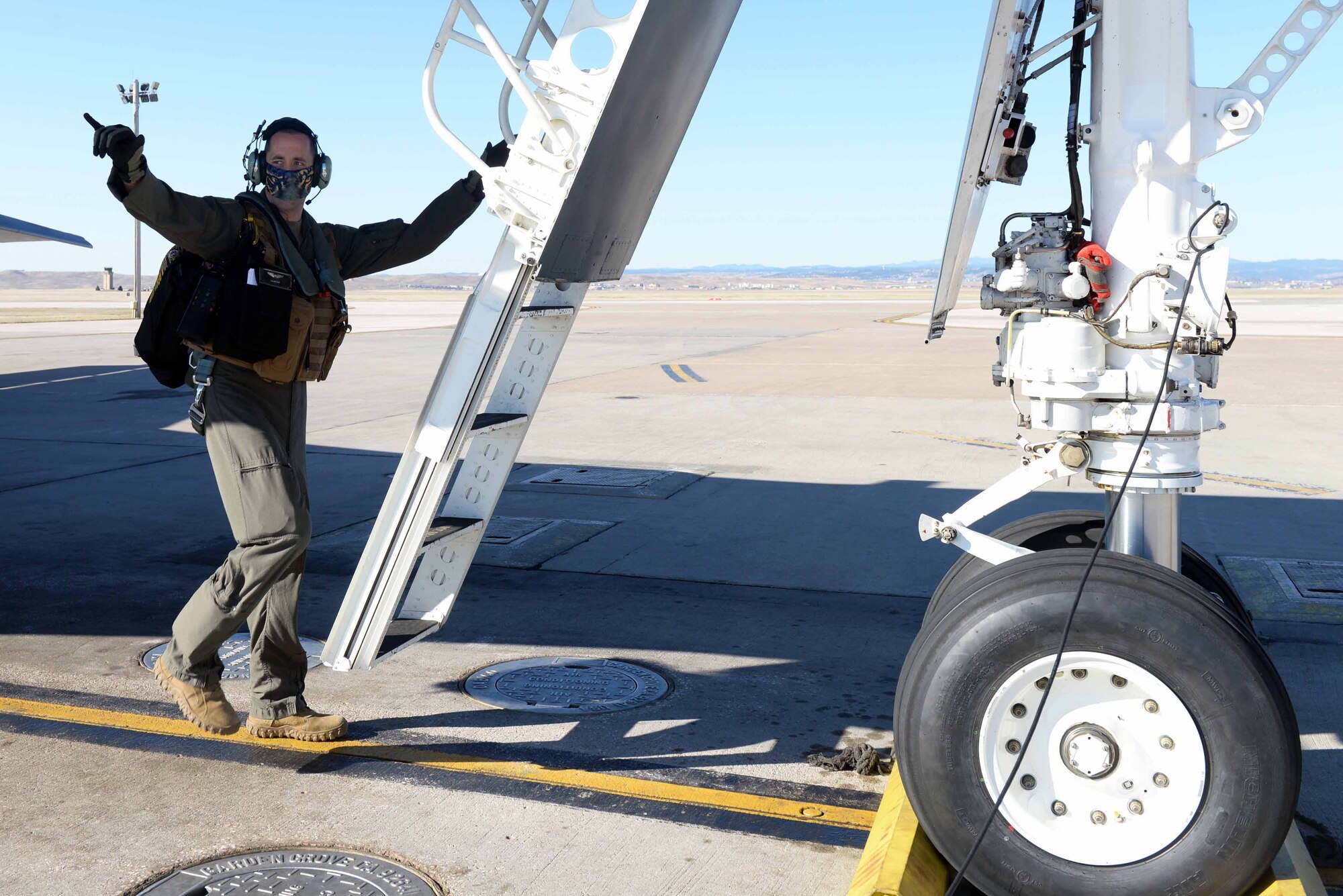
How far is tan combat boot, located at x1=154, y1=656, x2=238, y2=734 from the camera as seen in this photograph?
13.5 ft

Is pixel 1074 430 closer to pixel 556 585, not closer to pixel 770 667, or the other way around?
pixel 770 667

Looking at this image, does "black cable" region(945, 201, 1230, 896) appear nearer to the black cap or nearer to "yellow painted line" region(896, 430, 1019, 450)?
the black cap

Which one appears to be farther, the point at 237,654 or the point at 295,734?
the point at 237,654

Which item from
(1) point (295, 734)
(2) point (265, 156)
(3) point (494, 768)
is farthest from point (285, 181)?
(3) point (494, 768)

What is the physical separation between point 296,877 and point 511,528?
463 cm

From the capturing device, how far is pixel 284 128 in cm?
407

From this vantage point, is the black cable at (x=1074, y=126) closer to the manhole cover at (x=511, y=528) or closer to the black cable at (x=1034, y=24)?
the black cable at (x=1034, y=24)

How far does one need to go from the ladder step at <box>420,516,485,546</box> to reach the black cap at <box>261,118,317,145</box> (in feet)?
4.47

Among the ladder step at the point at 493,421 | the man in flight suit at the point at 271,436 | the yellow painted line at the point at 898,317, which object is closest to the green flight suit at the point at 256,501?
the man in flight suit at the point at 271,436

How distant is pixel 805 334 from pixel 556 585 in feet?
86.5

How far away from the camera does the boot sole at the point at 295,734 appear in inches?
166

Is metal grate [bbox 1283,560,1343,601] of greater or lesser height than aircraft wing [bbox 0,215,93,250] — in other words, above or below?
above

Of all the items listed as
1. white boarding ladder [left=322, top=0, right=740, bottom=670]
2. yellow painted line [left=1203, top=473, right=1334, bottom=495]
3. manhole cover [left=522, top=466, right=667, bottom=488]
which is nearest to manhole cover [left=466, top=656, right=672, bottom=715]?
white boarding ladder [left=322, top=0, right=740, bottom=670]

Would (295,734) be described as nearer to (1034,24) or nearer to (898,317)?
(1034,24)
